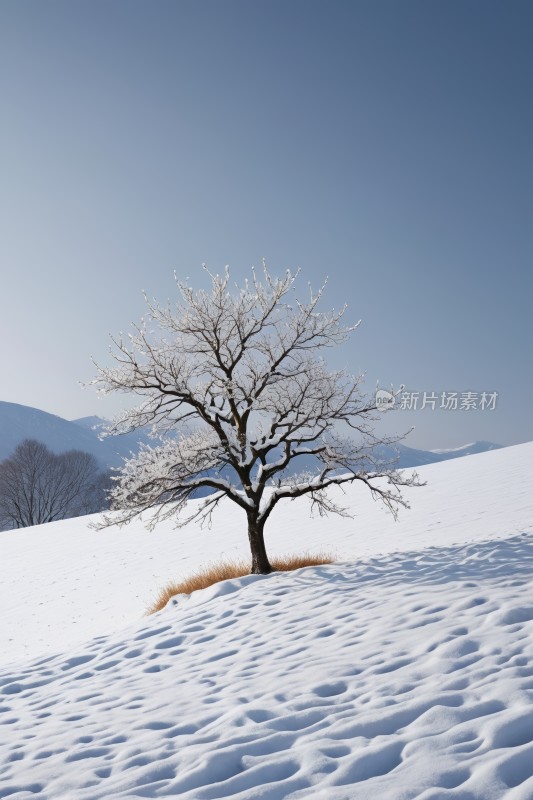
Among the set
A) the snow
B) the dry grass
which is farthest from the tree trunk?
the snow

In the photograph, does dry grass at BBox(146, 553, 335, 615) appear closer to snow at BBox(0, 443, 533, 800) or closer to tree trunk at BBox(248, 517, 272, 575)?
tree trunk at BBox(248, 517, 272, 575)

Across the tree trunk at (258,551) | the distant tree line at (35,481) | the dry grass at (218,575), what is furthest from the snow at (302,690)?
the distant tree line at (35,481)

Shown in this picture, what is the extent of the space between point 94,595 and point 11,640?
2.90 metres

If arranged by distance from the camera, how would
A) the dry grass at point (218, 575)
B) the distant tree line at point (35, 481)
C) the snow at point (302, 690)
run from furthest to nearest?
the distant tree line at point (35, 481) → the dry grass at point (218, 575) → the snow at point (302, 690)

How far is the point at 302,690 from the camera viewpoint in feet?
18.0

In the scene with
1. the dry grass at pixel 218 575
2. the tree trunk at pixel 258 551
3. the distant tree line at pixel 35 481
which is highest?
the distant tree line at pixel 35 481

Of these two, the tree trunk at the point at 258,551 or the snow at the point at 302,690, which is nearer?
the snow at the point at 302,690

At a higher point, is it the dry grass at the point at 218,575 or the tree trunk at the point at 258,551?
the tree trunk at the point at 258,551

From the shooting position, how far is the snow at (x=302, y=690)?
3.86 metres

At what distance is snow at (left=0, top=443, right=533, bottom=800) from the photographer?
3861 mm

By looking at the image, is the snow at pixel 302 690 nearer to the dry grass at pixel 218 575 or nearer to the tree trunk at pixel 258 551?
the tree trunk at pixel 258 551

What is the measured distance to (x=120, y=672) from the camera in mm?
7324

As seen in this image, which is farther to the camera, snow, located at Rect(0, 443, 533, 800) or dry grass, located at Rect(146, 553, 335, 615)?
dry grass, located at Rect(146, 553, 335, 615)

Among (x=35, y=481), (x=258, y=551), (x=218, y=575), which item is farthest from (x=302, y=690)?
(x=35, y=481)
